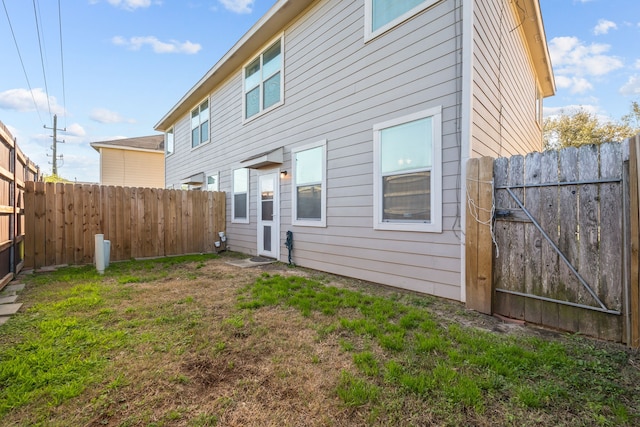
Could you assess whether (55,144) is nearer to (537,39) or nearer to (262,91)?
(262,91)

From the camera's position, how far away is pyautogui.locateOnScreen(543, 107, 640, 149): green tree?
12.9m

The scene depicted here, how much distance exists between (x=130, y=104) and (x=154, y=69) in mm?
5425

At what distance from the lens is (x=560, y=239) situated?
104 inches

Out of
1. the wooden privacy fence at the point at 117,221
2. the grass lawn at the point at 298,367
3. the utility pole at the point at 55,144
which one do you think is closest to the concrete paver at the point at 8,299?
the grass lawn at the point at 298,367

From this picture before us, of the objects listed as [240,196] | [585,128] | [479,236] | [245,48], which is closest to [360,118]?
[479,236]

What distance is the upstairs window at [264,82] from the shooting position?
21.2ft

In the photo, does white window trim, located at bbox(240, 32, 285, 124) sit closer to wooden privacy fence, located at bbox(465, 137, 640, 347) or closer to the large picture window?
the large picture window

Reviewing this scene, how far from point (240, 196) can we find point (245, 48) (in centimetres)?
376

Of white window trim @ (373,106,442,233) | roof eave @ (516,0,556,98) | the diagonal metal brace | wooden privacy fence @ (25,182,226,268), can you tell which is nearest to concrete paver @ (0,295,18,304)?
wooden privacy fence @ (25,182,226,268)

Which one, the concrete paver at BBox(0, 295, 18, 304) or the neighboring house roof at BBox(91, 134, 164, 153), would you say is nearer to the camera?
the concrete paver at BBox(0, 295, 18, 304)

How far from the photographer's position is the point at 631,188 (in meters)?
2.28

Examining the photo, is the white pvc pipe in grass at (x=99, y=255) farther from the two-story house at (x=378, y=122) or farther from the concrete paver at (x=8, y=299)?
the two-story house at (x=378, y=122)

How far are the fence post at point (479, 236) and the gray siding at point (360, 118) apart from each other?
0.64 ft

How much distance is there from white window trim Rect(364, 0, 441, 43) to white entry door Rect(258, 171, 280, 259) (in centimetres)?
324
